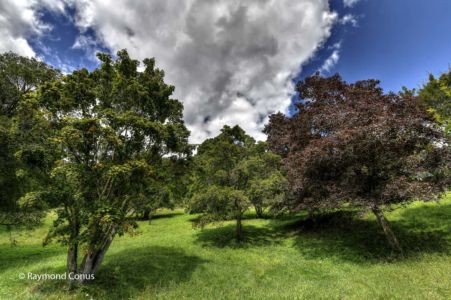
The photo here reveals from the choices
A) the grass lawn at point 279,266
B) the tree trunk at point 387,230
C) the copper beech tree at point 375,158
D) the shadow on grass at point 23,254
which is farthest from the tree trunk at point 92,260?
the tree trunk at point 387,230

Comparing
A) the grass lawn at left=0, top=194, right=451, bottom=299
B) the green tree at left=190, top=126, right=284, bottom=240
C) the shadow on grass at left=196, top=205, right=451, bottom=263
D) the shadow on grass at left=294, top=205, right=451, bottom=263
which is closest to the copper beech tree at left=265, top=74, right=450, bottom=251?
the shadow on grass at left=294, top=205, right=451, bottom=263

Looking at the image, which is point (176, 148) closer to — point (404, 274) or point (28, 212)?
point (28, 212)

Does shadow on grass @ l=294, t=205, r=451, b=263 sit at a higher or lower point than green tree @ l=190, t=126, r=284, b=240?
lower

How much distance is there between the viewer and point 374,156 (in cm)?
1362

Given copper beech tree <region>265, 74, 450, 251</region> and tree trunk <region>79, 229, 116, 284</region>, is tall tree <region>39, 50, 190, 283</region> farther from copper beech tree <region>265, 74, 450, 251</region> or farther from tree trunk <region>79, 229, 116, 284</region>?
copper beech tree <region>265, 74, 450, 251</region>

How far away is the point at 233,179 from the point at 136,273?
383 inches

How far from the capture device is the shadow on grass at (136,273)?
10.4 meters

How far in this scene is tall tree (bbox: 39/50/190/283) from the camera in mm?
9883

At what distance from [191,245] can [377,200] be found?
47.2 feet

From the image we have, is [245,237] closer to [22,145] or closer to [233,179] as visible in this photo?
[233,179]

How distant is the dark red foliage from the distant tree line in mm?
66

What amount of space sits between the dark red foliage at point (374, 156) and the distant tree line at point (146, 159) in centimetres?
7

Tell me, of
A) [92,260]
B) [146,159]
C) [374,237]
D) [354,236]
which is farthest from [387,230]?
[92,260]

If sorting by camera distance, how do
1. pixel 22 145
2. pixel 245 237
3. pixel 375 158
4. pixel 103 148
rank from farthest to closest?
pixel 245 237 < pixel 375 158 < pixel 103 148 < pixel 22 145
